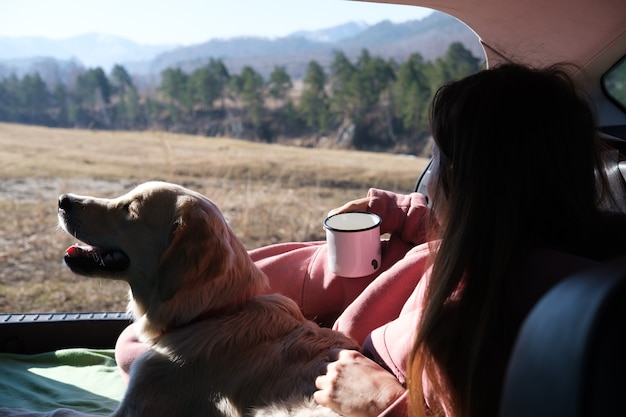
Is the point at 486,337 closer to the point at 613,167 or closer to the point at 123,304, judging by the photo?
the point at 613,167

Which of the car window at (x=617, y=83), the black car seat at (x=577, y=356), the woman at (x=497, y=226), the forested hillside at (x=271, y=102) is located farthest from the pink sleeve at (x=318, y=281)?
the forested hillside at (x=271, y=102)

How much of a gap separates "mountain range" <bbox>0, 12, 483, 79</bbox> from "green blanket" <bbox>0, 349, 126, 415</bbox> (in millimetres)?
6649

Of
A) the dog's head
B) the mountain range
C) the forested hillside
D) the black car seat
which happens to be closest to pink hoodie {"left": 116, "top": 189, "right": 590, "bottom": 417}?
the dog's head

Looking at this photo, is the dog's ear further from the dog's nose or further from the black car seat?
the black car seat

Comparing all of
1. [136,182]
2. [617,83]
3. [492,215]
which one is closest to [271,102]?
[136,182]

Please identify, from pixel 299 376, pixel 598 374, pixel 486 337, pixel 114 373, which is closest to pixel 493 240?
pixel 486 337

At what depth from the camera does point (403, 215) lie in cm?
236

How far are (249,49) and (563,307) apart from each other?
442 inches

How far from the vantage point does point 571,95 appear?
1.29 meters

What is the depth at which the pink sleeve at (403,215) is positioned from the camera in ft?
7.64

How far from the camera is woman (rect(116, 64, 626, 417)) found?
1.11 m

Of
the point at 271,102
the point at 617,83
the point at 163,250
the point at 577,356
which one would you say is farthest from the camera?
the point at 271,102

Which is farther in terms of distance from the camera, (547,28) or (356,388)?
(547,28)

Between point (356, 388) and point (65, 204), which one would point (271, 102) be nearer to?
point (65, 204)
